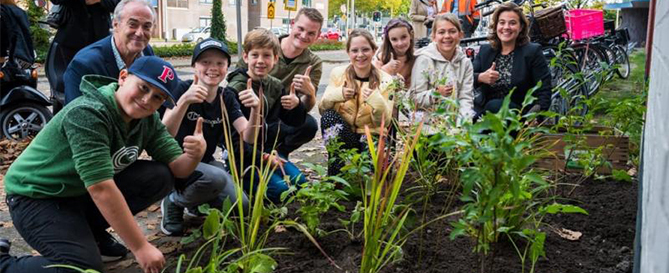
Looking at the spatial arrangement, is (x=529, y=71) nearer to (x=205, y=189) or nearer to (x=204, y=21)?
(x=205, y=189)

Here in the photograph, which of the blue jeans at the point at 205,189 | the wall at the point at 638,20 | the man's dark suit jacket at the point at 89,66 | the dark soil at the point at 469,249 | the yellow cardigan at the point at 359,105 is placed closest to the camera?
the dark soil at the point at 469,249

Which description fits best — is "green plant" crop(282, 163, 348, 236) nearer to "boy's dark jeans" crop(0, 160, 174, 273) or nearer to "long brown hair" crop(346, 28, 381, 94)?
"boy's dark jeans" crop(0, 160, 174, 273)

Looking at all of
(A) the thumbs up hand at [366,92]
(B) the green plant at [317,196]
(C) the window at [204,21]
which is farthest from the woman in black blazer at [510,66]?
(C) the window at [204,21]

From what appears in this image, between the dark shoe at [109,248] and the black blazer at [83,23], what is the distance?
88.1 inches

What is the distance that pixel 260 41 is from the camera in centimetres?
398

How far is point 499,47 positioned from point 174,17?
4813 cm

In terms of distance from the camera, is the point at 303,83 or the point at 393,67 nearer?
the point at 303,83

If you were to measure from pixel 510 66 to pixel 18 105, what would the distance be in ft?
15.2

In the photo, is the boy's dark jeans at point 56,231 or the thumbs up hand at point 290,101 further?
the thumbs up hand at point 290,101

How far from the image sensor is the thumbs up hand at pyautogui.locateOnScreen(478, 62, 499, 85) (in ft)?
16.3

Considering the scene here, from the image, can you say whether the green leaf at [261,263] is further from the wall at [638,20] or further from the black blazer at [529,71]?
the wall at [638,20]

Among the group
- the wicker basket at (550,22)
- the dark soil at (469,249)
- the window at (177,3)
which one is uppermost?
the window at (177,3)

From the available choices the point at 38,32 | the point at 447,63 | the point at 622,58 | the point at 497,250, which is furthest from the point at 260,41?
the point at 38,32

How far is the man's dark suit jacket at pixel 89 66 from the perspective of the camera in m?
3.58
